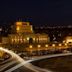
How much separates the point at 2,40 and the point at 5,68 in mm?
47479

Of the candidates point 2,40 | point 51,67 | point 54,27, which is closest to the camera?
point 51,67

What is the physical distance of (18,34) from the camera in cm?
6122

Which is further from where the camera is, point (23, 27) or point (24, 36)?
point (23, 27)

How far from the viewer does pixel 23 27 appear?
65500 millimetres

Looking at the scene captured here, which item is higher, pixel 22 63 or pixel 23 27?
pixel 23 27

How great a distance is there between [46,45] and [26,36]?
31.7 feet

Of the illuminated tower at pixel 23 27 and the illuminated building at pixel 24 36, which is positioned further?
the illuminated tower at pixel 23 27

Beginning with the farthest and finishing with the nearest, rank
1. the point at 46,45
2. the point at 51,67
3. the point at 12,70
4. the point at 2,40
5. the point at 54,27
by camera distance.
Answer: the point at 54,27 → the point at 2,40 → the point at 46,45 → the point at 51,67 → the point at 12,70

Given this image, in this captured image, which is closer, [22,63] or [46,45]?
[22,63]

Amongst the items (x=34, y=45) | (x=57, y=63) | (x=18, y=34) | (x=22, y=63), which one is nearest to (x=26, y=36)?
(x=18, y=34)

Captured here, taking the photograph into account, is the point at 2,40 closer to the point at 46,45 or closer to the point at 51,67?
the point at 46,45

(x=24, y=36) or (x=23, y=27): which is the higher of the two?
(x=23, y=27)

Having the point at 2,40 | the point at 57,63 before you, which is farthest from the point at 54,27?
the point at 57,63

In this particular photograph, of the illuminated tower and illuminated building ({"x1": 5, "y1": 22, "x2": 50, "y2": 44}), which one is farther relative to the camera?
the illuminated tower
